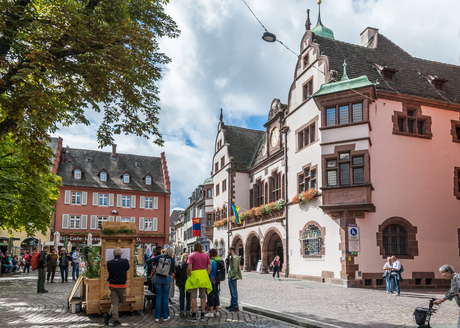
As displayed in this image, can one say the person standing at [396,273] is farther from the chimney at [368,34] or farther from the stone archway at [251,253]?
the stone archway at [251,253]

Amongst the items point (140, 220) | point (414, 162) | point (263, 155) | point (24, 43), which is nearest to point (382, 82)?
point (414, 162)

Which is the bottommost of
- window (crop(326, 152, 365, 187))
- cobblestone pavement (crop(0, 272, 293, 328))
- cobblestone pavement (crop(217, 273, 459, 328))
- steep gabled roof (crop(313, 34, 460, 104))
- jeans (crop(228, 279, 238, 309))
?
cobblestone pavement (crop(217, 273, 459, 328))

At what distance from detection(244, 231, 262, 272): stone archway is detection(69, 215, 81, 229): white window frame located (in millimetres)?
27544

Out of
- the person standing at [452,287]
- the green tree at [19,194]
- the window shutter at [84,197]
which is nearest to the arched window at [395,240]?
the person standing at [452,287]

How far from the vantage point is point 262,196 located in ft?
120

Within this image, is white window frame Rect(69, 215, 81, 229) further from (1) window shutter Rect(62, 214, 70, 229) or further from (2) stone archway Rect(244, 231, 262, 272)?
(2) stone archway Rect(244, 231, 262, 272)

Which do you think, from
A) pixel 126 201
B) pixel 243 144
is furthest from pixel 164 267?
pixel 126 201

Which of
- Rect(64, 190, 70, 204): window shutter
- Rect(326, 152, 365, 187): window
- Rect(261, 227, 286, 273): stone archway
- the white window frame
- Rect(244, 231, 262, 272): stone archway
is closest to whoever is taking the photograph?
Rect(326, 152, 365, 187): window

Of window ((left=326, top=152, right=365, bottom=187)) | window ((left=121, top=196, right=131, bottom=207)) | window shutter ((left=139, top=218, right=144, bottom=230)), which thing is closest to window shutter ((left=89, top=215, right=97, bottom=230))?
window ((left=121, top=196, right=131, bottom=207))

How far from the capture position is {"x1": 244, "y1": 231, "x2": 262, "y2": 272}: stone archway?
35906 mm

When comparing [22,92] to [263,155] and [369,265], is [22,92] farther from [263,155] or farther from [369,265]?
[263,155]

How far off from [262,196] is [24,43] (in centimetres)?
2733

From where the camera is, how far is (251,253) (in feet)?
119

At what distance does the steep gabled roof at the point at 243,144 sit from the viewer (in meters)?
40.6
